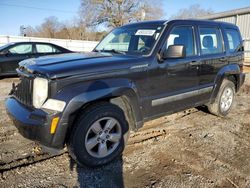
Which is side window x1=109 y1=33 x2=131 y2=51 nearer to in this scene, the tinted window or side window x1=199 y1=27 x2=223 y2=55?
side window x1=199 y1=27 x2=223 y2=55

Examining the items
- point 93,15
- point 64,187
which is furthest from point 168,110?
point 93,15

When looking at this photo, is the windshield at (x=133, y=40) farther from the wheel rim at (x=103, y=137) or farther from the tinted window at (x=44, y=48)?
the tinted window at (x=44, y=48)

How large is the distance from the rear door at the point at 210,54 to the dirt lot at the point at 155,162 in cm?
97

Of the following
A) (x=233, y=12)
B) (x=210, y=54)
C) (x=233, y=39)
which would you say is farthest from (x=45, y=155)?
(x=233, y=12)

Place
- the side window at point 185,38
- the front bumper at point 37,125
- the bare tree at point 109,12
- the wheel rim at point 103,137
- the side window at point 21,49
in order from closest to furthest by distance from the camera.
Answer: the front bumper at point 37,125
the wheel rim at point 103,137
the side window at point 185,38
the side window at point 21,49
the bare tree at point 109,12

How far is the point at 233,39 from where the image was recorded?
18.6ft

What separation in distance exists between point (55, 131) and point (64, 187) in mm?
697

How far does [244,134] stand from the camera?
4.72 metres

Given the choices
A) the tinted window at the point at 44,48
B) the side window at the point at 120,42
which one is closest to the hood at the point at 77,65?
the side window at the point at 120,42

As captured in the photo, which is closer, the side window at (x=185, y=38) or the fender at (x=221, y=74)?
the side window at (x=185, y=38)

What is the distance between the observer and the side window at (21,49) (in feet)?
32.9

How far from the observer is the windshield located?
4028 mm

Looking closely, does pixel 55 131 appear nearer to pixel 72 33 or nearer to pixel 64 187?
pixel 64 187

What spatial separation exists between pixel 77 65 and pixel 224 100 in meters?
3.85
